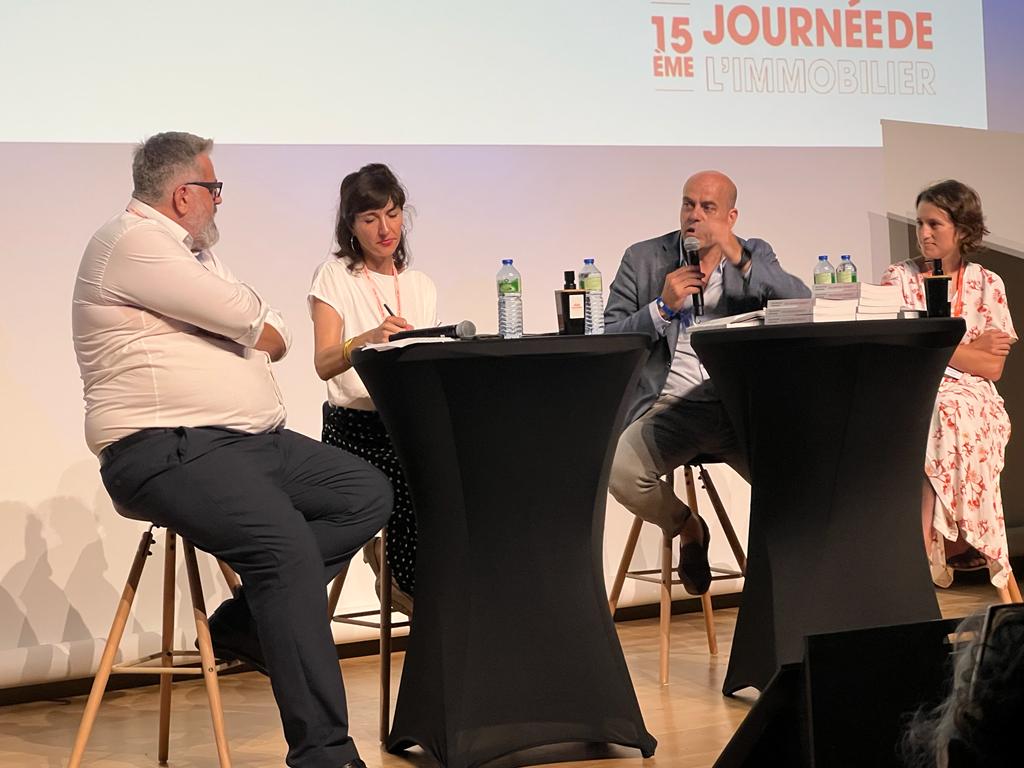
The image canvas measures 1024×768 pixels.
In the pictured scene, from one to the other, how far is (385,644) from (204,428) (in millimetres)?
736

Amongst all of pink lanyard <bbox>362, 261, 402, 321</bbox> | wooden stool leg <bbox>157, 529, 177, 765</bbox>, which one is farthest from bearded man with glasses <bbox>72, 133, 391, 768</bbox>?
pink lanyard <bbox>362, 261, 402, 321</bbox>

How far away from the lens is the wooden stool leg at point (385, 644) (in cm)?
304

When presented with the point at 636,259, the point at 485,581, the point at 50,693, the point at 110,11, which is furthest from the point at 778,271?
Result: the point at 50,693

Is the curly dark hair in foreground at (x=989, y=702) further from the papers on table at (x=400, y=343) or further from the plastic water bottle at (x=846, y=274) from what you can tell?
the plastic water bottle at (x=846, y=274)

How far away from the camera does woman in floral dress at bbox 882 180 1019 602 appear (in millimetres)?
3832

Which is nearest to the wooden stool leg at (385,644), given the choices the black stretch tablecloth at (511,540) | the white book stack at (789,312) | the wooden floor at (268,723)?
the wooden floor at (268,723)

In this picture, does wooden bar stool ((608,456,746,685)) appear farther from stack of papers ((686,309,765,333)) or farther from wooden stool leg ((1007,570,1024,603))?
wooden stool leg ((1007,570,1024,603))

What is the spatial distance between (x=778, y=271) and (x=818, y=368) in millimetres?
936

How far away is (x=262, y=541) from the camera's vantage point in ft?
8.39

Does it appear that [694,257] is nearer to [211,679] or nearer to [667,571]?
[667,571]

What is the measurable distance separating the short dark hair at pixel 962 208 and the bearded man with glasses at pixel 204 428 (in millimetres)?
2288

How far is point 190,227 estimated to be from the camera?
279cm

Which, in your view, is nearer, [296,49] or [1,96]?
[1,96]

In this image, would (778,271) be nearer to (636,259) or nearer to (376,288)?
(636,259)
